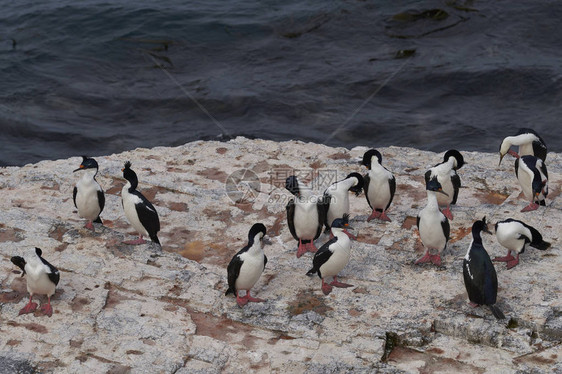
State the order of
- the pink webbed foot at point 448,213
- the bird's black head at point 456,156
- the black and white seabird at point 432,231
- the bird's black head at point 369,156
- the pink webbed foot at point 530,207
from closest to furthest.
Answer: the black and white seabird at point 432,231
the pink webbed foot at point 530,207
the pink webbed foot at point 448,213
the bird's black head at point 369,156
the bird's black head at point 456,156

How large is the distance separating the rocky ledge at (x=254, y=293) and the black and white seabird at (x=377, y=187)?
0.32 meters

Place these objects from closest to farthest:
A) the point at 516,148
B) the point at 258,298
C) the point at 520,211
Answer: the point at 258,298
the point at 520,211
the point at 516,148

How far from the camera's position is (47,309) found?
9180 mm

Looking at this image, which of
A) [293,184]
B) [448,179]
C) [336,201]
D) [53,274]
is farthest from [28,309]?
[448,179]

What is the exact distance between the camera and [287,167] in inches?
551

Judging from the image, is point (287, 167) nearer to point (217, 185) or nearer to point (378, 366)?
point (217, 185)

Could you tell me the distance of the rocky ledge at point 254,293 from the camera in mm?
8438

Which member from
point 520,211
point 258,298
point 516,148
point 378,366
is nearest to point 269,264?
point 258,298

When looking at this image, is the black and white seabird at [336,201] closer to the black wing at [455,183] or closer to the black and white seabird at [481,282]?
the black wing at [455,183]

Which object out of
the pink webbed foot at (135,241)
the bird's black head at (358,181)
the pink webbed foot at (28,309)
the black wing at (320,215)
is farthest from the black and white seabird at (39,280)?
the bird's black head at (358,181)

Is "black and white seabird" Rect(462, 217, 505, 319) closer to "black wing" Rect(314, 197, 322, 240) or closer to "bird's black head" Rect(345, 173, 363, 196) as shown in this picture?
"black wing" Rect(314, 197, 322, 240)

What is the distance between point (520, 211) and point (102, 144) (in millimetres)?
13049

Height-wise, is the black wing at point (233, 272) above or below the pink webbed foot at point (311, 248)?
above

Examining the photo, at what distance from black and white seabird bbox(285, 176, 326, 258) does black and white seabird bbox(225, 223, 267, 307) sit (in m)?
1.24
